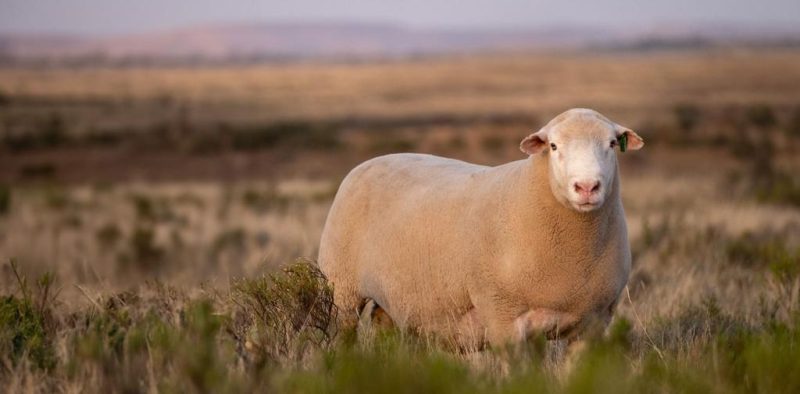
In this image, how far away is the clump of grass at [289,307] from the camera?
582 cm

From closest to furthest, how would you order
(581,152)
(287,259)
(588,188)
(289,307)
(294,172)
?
(588,188) → (581,152) → (289,307) → (287,259) → (294,172)

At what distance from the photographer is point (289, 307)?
20.3 ft

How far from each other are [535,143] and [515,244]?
0.56 meters

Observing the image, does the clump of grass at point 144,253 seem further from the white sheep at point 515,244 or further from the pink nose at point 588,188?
the pink nose at point 588,188

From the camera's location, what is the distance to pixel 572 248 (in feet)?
18.3

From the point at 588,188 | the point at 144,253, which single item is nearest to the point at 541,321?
the point at 588,188

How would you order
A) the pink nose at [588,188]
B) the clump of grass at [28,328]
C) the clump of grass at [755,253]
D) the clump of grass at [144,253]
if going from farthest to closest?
the clump of grass at [144,253] < the clump of grass at [755,253] < the clump of grass at [28,328] < the pink nose at [588,188]

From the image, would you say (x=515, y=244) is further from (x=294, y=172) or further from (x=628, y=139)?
(x=294, y=172)

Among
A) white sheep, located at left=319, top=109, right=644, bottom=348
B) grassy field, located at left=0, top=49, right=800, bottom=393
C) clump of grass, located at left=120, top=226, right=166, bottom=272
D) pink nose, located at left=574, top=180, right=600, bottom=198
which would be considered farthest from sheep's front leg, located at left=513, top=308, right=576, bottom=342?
clump of grass, located at left=120, top=226, right=166, bottom=272

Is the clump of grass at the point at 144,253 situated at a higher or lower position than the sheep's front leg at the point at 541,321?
lower

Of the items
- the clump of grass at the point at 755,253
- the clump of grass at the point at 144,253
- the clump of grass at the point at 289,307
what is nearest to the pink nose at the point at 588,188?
the clump of grass at the point at 289,307

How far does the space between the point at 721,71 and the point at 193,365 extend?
324 ft

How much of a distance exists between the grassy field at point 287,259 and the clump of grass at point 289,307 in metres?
0.02

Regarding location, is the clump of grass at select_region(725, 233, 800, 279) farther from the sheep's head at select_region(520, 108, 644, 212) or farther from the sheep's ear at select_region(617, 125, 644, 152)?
the sheep's head at select_region(520, 108, 644, 212)
